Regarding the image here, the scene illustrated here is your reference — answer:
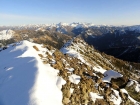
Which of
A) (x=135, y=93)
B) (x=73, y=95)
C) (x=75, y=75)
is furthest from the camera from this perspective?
(x=135, y=93)

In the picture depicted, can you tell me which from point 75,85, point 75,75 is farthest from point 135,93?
point 75,85

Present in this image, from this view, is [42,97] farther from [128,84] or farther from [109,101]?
[128,84]

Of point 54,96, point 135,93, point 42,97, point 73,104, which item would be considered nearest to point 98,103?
point 73,104

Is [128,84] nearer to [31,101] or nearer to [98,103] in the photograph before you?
[98,103]

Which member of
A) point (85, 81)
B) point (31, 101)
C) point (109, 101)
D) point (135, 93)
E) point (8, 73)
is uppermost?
point (31, 101)

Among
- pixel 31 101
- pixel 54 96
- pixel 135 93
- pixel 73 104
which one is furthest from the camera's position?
pixel 135 93

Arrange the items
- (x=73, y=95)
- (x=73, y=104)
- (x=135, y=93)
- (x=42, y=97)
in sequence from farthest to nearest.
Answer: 1. (x=135, y=93)
2. (x=73, y=95)
3. (x=73, y=104)
4. (x=42, y=97)

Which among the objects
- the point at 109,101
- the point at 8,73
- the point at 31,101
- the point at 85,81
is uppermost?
the point at 31,101

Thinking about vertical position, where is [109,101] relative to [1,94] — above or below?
below

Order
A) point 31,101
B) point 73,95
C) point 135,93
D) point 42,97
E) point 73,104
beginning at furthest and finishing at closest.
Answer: point 135,93, point 73,95, point 73,104, point 42,97, point 31,101

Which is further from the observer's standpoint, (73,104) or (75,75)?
(75,75)
